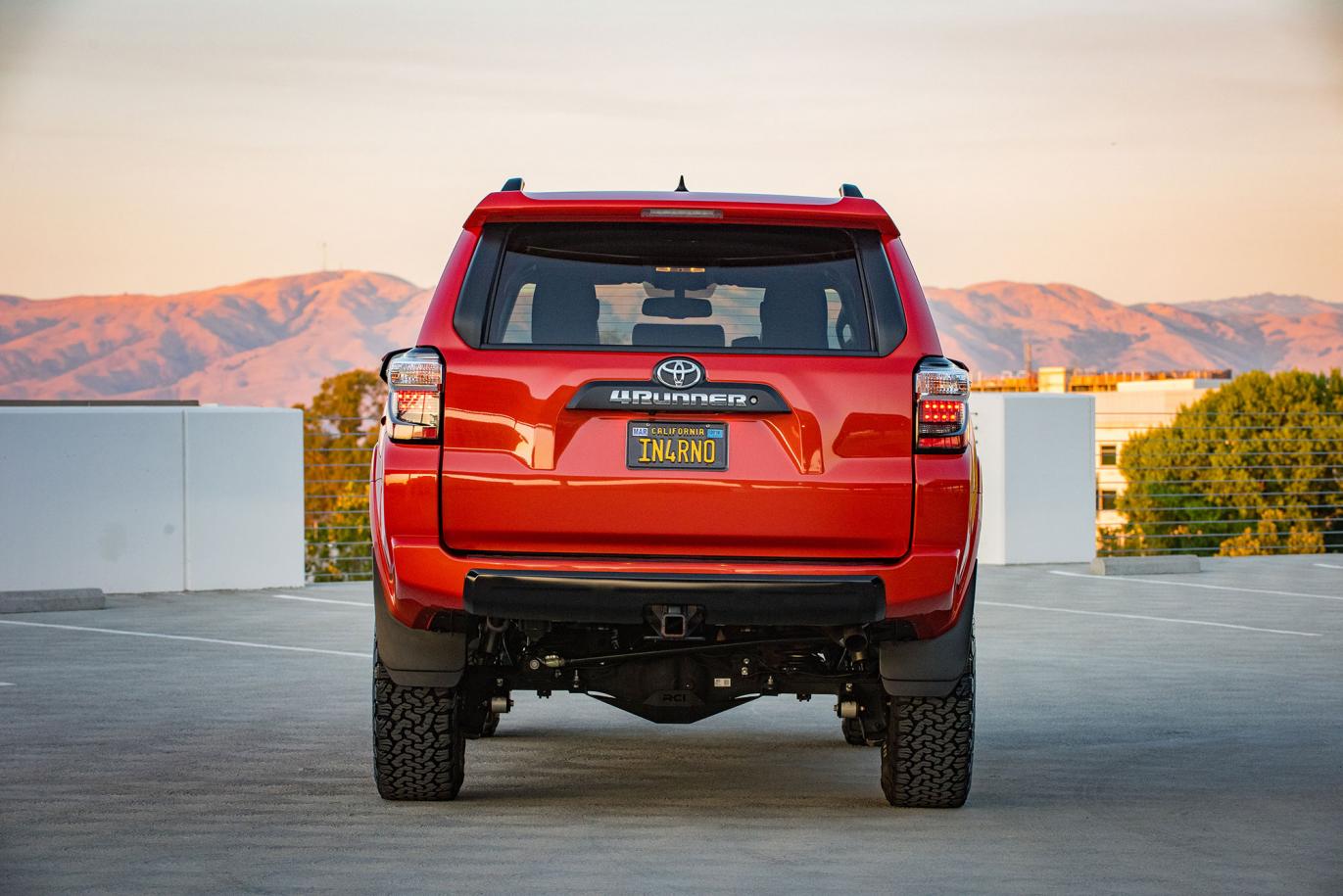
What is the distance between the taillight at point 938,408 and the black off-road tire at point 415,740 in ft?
6.34

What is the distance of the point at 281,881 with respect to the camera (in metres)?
5.95

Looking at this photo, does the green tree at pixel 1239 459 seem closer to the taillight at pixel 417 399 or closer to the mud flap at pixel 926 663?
the mud flap at pixel 926 663

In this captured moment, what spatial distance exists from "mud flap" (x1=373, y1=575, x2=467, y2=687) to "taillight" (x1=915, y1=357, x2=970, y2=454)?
1735 mm

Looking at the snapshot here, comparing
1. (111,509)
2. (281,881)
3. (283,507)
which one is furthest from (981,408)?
(281,881)

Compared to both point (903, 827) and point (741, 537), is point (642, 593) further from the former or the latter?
point (903, 827)

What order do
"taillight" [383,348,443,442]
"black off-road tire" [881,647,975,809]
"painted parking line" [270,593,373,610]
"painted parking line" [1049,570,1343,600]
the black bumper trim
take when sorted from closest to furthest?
the black bumper trim < "taillight" [383,348,443,442] < "black off-road tire" [881,647,975,809] < "painted parking line" [270,593,373,610] < "painted parking line" [1049,570,1343,600]

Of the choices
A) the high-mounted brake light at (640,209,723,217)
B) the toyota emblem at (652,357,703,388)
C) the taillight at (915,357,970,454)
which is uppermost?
the high-mounted brake light at (640,209,723,217)

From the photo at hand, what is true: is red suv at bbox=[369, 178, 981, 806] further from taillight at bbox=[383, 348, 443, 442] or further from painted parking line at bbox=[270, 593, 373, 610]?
painted parking line at bbox=[270, 593, 373, 610]

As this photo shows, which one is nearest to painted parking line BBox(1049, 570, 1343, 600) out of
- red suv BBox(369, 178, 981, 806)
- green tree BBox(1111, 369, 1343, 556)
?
red suv BBox(369, 178, 981, 806)

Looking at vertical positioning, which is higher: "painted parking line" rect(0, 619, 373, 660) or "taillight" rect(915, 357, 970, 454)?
"taillight" rect(915, 357, 970, 454)

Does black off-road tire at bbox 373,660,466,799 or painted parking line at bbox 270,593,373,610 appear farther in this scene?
painted parking line at bbox 270,593,373,610

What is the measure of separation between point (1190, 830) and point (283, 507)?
42.4ft

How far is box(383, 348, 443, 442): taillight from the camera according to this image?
6.57m

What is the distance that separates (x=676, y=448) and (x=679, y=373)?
25cm
